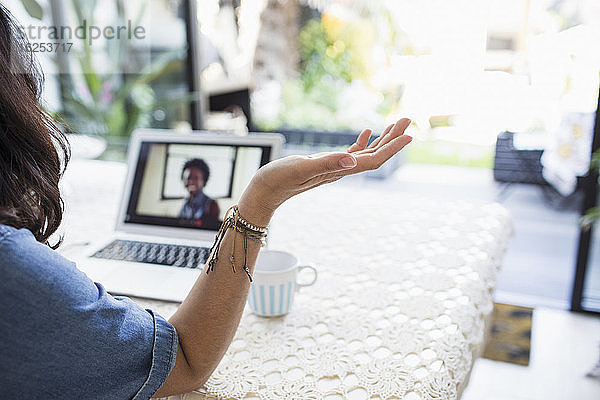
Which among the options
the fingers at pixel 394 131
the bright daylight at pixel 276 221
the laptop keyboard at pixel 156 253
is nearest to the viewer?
the bright daylight at pixel 276 221

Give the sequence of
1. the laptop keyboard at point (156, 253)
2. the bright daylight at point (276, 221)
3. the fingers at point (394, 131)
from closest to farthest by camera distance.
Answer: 1. the bright daylight at point (276, 221)
2. the fingers at point (394, 131)
3. the laptop keyboard at point (156, 253)

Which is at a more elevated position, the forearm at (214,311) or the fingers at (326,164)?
the fingers at (326,164)

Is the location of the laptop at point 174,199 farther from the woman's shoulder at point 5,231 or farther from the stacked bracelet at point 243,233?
the woman's shoulder at point 5,231

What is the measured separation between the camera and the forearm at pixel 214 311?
69 cm

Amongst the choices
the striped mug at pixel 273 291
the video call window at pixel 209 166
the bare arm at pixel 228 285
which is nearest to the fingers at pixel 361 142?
the bare arm at pixel 228 285

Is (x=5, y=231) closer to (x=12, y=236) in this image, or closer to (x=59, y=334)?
(x=12, y=236)

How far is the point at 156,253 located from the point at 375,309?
45 centimetres

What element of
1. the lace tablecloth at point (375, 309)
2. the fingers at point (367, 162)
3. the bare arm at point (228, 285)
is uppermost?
the fingers at point (367, 162)

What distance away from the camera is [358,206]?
144cm

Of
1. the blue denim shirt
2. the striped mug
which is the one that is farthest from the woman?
the striped mug

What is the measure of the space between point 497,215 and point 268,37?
3.21m

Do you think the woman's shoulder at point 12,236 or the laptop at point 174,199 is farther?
the laptop at point 174,199

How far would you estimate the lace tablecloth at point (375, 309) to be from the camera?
722 mm

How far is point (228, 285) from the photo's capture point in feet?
2.32
